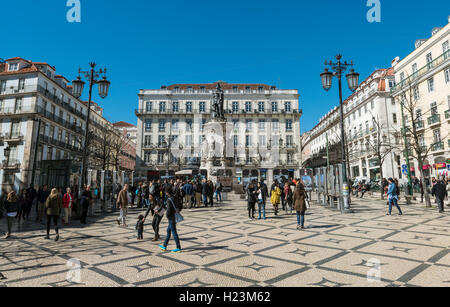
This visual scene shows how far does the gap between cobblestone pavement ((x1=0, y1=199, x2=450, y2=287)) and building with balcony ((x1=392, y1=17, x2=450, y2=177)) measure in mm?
23194

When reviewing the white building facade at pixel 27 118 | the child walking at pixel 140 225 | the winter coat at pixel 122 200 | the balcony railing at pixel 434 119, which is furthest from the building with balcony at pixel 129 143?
the child walking at pixel 140 225

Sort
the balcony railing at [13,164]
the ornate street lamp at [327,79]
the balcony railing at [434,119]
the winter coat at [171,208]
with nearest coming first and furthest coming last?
the winter coat at [171,208] < the ornate street lamp at [327,79] < the balcony railing at [434,119] < the balcony railing at [13,164]

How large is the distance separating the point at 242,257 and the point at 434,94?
31688 mm

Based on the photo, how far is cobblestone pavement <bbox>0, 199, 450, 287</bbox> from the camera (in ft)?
12.9

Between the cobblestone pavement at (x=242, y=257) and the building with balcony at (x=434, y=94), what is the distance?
23194 mm

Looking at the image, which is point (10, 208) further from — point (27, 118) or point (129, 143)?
point (129, 143)

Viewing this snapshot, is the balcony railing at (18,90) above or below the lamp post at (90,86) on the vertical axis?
above

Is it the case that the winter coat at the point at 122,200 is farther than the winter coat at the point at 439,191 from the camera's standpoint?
No

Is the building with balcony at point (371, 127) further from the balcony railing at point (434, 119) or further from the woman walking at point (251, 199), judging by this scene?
the woman walking at point (251, 199)

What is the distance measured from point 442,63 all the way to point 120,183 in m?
31.0

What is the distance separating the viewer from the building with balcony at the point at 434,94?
25125 millimetres

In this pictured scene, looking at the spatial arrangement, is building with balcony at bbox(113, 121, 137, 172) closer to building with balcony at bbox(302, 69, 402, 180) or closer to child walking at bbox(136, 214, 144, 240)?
building with balcony at bbox(302, 69, 402, 180)

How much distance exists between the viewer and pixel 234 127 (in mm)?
52125
